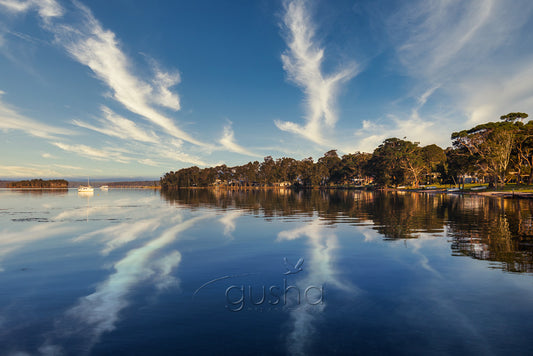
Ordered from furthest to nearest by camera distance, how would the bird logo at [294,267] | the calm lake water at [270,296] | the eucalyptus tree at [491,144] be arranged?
1. the eucalyptus tree at [491,144]
2. the bird logo at [294,267]
3. the calm lake water at [270,296]

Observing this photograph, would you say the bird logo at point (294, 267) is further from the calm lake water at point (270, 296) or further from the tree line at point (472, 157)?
the tree line at point (472, 157)

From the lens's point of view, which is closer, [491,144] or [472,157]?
[491,144]

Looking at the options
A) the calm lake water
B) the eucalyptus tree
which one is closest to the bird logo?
the calm lake water

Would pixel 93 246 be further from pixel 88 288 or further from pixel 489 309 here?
pixel 489 309

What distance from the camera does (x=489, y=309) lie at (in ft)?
27.0

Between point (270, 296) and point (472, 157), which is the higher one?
point (472, 157)

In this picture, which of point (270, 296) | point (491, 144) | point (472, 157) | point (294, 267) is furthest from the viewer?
point (472, 157)

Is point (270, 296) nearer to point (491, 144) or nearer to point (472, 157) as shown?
point (491, 144)

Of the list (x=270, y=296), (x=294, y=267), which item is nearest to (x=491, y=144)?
(x=294, y=267)

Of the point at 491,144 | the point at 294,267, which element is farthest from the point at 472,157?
the point at 294,267

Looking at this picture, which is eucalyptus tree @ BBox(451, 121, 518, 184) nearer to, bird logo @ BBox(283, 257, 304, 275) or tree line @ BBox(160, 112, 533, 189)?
tree line @ BBox(160, 112, 533, 189)

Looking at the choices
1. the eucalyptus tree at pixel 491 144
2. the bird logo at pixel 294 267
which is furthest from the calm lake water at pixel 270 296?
the eucalyptus tree at pixel 491 144

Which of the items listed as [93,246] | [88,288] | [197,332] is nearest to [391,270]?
[197,332]

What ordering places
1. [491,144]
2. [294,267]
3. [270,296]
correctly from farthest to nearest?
[491,144]
[294,267]
[270,296]
